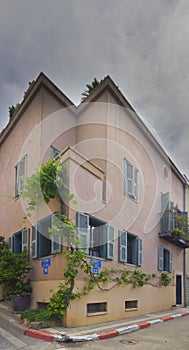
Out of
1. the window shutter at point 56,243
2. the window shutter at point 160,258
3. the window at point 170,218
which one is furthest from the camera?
the window at point 170,218

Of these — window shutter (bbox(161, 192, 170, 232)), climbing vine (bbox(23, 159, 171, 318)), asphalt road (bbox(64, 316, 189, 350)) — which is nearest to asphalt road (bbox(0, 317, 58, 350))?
asphalt road (bbox(64, 316, 189, 350))

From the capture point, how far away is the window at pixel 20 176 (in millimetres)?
12930

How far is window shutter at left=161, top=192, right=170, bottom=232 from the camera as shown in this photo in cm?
1634

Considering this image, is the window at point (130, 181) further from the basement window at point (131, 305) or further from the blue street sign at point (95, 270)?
the basement window at point (131, 305)

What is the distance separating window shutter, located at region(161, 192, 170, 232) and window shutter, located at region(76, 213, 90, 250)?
22.1 ft

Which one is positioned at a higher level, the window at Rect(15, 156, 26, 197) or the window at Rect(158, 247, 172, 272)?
the window at Rect(15, 156, 26, 197)

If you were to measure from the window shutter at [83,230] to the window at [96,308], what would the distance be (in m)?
1.77

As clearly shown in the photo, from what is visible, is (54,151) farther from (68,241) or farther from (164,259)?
(164,259)

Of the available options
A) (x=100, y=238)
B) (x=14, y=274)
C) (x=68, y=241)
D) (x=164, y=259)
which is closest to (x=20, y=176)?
(x=100, y=238)

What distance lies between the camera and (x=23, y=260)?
1088 cm

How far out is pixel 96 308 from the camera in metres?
10.7

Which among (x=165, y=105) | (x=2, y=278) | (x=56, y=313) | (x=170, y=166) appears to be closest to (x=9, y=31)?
(x=165, y=105)

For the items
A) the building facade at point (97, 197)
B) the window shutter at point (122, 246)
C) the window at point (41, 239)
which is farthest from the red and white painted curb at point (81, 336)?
the window at point (41, 239)

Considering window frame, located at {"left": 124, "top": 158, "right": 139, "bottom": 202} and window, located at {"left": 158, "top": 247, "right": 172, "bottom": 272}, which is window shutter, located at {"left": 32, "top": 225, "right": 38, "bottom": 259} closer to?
window frame, located at {"left": 124, "top": 158, "right": 139, "bottom": 202}
